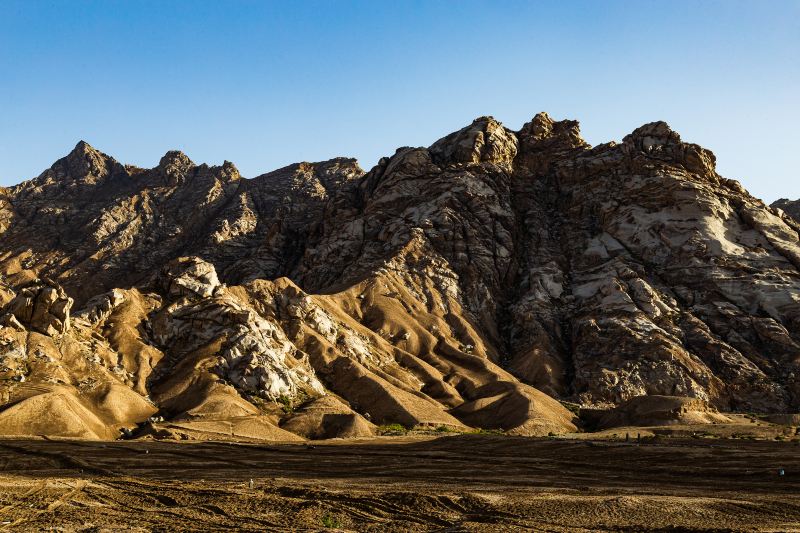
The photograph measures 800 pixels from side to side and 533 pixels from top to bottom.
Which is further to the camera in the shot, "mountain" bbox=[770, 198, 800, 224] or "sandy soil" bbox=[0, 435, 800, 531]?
"mountain" bbox=[770, 198, 800, 224]

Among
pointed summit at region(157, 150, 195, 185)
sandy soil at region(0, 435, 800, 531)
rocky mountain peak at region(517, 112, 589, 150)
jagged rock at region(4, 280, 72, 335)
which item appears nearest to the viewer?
sandy soil at region(0, 435, 800, 531)

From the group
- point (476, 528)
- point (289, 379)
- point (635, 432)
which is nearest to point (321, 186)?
point (289, 379)

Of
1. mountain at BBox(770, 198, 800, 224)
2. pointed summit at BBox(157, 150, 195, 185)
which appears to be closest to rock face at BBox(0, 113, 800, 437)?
pointed summit at BBox(157, 150, 195, 185)

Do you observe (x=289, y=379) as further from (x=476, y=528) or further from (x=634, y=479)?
(x=476, y=528)

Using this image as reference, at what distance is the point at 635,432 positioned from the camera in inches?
2403

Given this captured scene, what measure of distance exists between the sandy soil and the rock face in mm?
15658

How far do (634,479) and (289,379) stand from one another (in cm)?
4205

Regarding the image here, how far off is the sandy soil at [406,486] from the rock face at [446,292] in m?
15.7

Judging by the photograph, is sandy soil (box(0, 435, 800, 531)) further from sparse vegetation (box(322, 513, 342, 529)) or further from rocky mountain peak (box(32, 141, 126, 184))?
rocky mountain peak (box(32, 141, 126, 184))

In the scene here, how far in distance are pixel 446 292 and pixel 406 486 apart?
237ft

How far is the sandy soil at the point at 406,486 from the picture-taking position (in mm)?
22109

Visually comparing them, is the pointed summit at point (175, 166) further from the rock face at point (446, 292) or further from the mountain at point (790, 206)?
the mountain at point (790, 206)

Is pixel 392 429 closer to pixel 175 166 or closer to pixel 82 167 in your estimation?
pixel 175 166

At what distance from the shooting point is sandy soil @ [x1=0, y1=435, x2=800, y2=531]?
22.1 metres
